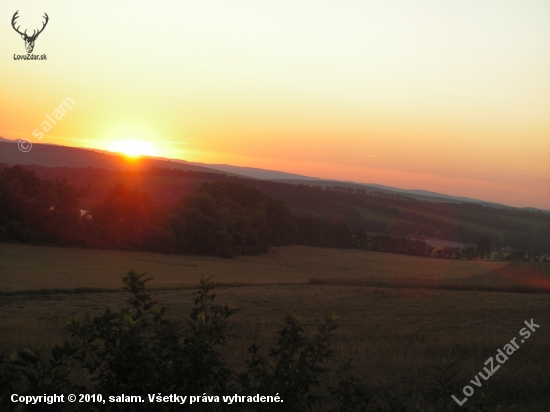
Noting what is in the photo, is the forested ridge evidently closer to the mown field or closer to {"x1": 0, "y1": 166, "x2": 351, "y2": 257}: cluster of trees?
{"x1": 0, "y1": 166, "x2": 351, "y2": 257}: cluster of trees

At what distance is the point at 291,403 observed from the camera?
4.20 metres

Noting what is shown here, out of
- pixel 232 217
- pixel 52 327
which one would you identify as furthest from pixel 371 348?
pixel 232 217

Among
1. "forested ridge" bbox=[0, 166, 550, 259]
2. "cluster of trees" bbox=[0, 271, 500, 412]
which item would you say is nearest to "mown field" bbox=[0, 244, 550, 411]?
"cluster of trees" bbox=[0, 271, 500, 412]

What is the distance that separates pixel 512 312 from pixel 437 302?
3.70 metres

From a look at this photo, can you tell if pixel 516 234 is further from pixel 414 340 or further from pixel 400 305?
pixel 414 340

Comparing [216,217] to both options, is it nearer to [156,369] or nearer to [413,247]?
[413,247]

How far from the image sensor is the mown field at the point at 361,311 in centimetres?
870

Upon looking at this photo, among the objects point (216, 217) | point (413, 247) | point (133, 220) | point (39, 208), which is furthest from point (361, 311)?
point (413, 247)

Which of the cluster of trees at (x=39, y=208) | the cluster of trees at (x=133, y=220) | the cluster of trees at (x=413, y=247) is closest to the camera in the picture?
the cluster of trees at (x=39, y=208)

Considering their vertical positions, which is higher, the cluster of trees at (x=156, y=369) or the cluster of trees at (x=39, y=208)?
the cluster of trees at (x=39, y=208)

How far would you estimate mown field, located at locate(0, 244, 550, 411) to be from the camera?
870cm

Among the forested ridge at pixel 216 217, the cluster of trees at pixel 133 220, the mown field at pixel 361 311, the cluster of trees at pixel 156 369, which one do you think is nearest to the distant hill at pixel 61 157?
the forested ridge at pixel 216 217

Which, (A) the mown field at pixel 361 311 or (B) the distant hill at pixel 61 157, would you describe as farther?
(B) the distant hill at pixel 61 157

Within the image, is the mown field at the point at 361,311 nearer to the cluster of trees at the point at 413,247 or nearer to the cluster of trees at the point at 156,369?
the cluster of trees at the point at 156,369
